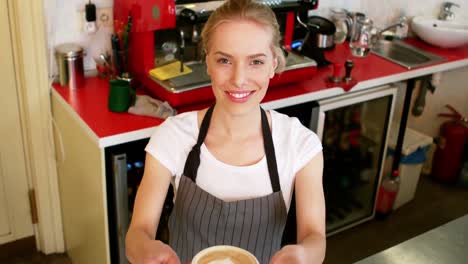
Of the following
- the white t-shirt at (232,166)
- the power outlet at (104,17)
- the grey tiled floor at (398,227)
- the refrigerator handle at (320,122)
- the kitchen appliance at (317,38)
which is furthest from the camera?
the grey tiled floor at (398,227)

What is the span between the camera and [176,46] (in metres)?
2.43

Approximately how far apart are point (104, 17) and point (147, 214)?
1256 millimetres

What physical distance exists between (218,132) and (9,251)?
165 centimetres

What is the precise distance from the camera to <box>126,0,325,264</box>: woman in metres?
1.43

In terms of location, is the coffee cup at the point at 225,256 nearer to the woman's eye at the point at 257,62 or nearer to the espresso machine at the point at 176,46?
the woman's eye at the point at 257,62

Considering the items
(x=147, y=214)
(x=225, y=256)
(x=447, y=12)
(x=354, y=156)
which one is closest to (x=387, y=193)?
(x=354, y=156)

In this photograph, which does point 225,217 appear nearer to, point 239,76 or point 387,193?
point 239,76

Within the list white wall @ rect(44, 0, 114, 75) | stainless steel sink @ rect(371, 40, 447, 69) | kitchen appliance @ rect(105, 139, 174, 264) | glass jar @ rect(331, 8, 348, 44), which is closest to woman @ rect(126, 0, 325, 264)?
kitchen appliance @ rect(105, 139, 174, 264)

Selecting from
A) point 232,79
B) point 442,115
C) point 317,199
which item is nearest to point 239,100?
point 232,79

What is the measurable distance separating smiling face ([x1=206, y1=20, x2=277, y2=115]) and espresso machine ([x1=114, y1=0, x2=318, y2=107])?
0.74 m

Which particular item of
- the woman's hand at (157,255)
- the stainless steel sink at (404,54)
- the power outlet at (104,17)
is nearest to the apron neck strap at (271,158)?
the woman's hand at (157,255)

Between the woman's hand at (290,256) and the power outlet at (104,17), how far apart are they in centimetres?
154

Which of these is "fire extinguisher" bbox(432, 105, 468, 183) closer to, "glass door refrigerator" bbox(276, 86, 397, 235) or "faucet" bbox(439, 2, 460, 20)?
"faucet" bbox(439, 2, 460, 20)

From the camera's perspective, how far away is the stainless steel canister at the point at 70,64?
230 cm
